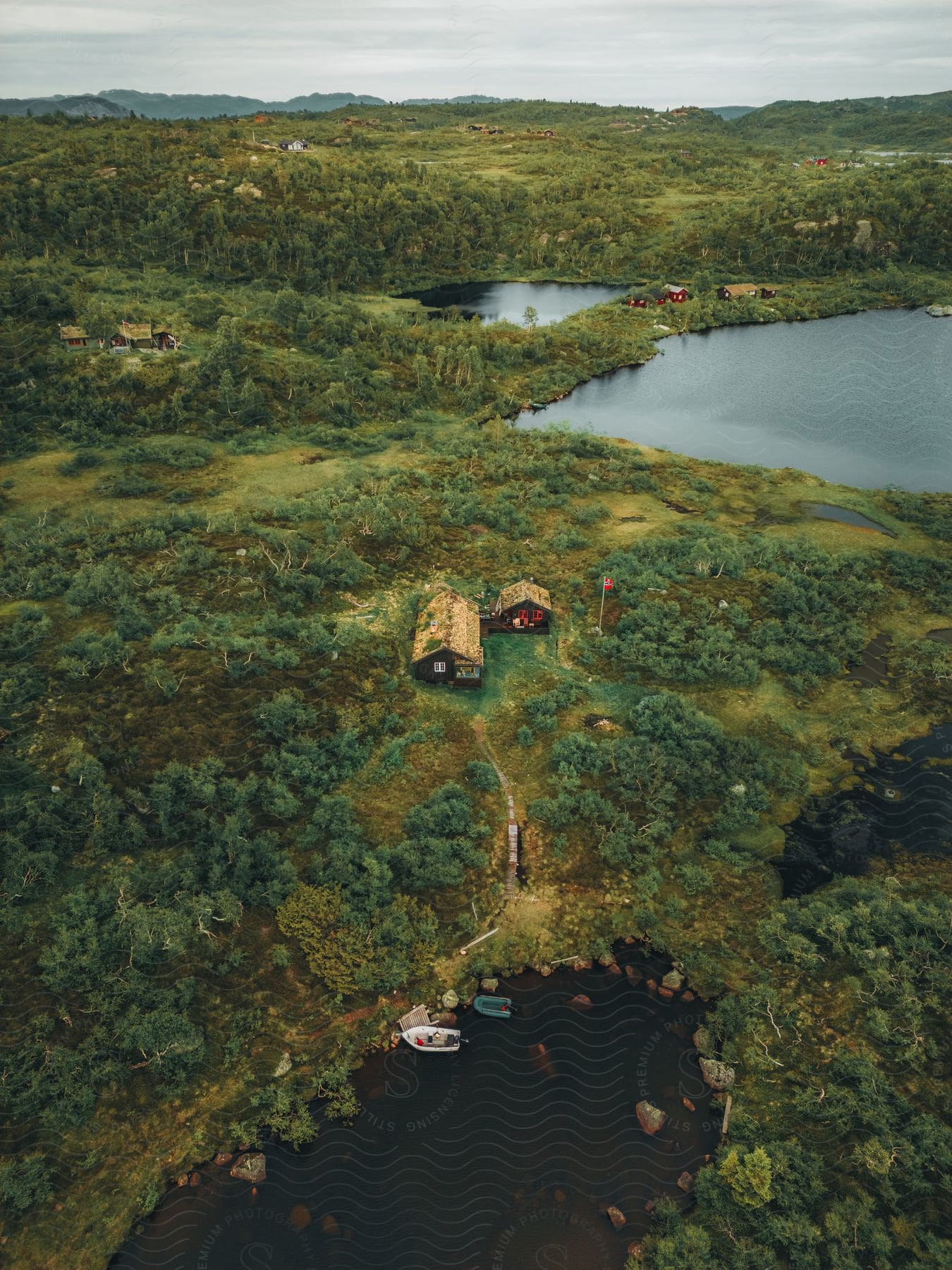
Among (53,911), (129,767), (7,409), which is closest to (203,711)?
(129,767)

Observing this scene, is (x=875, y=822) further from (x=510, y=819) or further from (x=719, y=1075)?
(x=510, y=819)

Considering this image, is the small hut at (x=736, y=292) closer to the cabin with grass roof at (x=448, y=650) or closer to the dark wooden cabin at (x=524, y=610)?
the dark wooden cabin at (x=524, y=610)

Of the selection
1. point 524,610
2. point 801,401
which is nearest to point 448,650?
point 524,610

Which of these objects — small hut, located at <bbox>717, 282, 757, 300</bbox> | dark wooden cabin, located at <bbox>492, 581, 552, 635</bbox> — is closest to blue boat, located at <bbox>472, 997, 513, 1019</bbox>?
dark wooden cabin, located at <bbox>492, 581, 552, 635</bbox>

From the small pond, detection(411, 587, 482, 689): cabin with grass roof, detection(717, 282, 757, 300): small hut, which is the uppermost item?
detection(717, 282, 757, 300): small hut

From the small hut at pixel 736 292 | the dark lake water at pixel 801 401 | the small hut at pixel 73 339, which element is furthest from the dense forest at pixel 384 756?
the small hut at pixel 736 292

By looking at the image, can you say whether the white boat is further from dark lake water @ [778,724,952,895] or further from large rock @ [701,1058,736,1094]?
dark lake water @ [778,724,952,895]

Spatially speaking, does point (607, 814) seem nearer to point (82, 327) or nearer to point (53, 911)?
point (53, 911)
